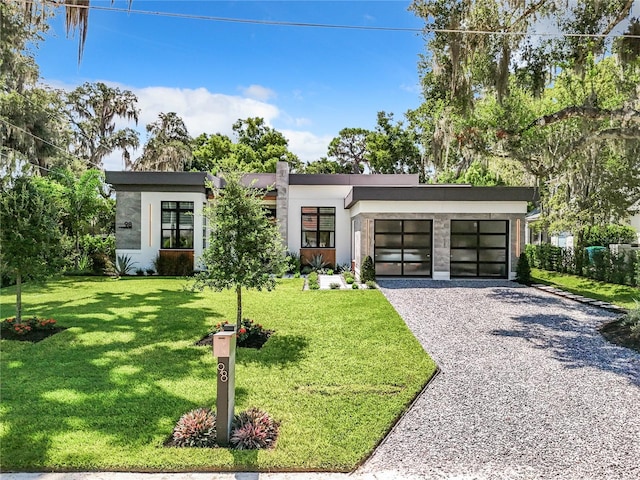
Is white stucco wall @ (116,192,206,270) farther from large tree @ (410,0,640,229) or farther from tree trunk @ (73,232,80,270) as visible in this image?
large tree @ (410,0,640,229)

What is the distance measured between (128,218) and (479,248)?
13860 millimetres

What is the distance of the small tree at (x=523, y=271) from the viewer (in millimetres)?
13540

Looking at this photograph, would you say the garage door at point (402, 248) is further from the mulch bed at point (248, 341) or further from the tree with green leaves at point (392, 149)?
the tree with green leaves at point (392, 149)

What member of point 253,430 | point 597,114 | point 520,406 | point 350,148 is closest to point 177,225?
point 253,430

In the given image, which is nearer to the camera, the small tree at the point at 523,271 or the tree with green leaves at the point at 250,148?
the small tree at the point at 523,271

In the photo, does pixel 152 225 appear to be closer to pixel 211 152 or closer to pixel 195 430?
pixel 195 430

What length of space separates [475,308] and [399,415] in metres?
6.27

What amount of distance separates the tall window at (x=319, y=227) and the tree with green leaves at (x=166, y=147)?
17057mm

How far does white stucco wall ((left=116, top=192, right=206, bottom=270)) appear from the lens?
16344mm

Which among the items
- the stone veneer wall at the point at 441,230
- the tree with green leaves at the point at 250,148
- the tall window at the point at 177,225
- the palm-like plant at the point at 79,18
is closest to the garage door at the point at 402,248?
the stone veneer wall at the point at 441,230

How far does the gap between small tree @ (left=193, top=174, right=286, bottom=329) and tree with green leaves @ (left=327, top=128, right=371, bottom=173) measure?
32.4 metres

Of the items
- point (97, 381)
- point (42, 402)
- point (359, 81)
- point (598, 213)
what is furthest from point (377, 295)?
point (598, 213)

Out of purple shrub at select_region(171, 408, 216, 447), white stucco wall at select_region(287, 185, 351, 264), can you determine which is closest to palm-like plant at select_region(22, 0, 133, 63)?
purple shrub at select_region(171, 408, 216, 447)

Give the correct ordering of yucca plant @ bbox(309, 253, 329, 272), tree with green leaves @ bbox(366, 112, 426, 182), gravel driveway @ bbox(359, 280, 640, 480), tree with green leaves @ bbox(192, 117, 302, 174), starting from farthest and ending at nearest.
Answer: tree with green leaves @ bbox(366, 112, 426, 182), tree with green leaves @ bbox(192, 117, 302, 174), yucca plant @ bbox(309, 253, 329, 272), gravel driveway @ bbox(359, 280, 640, 480)
